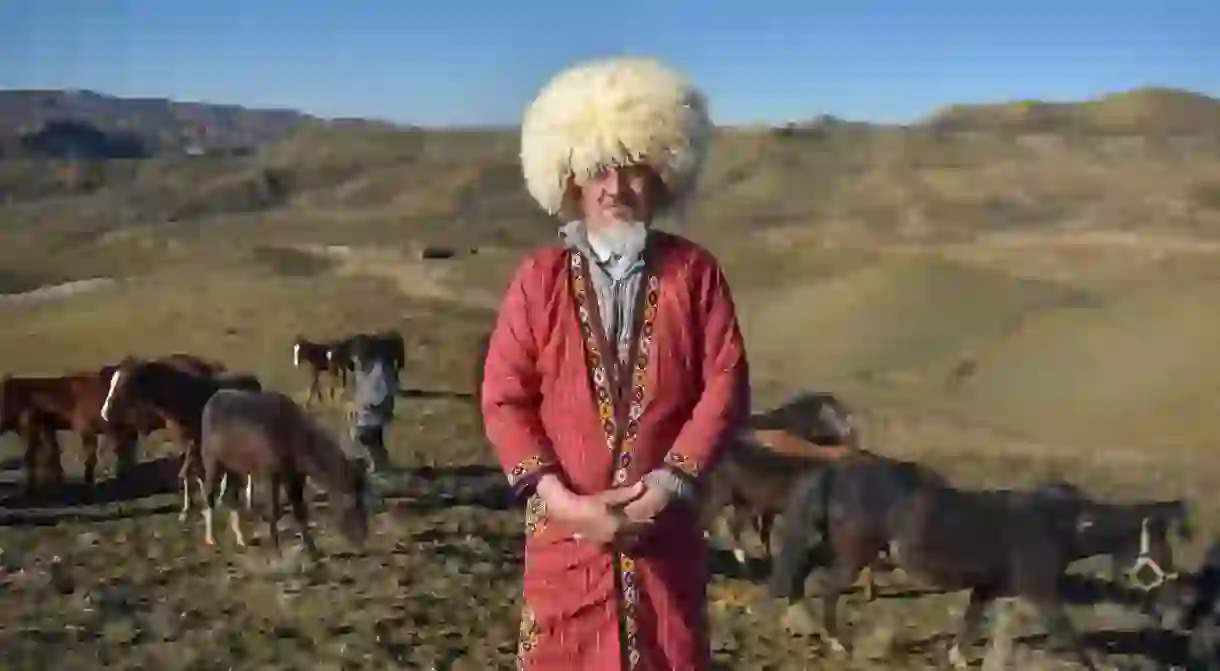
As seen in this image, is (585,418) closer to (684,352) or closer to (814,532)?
(684,352)

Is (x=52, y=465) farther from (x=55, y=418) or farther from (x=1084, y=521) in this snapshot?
(x=1084, y=521)

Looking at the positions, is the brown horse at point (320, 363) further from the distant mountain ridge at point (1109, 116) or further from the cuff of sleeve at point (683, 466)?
the distant mountain ridge at point (1109, 116)

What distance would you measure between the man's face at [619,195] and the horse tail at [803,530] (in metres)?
4.86

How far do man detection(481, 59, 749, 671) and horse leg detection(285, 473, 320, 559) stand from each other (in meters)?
6.03

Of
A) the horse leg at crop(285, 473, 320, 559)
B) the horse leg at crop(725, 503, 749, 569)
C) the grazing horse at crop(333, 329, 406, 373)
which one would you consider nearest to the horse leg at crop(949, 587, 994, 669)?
the horse leg at crop(725, 503, 749, 569)

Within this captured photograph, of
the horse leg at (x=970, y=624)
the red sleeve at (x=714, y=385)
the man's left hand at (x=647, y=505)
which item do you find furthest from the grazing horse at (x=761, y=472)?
the man's left hand at (x=647, y=505)

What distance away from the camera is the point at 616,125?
266 centimetres

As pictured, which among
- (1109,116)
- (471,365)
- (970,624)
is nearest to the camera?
(970,624)

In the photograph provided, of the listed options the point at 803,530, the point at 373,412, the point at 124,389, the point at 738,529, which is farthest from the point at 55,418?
the point at 803,530

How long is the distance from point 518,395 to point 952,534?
4967mm

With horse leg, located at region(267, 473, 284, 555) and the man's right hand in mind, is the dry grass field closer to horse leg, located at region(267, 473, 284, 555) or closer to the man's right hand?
horse leg, located at region(267, 473, 284, 555)

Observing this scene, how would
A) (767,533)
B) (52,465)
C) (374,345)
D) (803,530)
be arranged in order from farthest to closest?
(374,345)
(52,465)
(767,533)
(803,530)

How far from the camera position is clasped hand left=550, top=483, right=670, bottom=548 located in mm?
2504

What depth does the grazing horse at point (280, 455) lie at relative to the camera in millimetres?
8414
